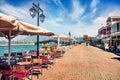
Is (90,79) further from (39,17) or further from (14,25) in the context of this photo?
(39,17)

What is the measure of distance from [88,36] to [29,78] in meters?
176

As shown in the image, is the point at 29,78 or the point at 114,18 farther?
the point at 114,18

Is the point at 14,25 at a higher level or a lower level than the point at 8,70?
higher

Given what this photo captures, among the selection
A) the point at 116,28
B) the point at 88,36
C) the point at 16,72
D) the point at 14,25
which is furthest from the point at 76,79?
the point at 88,36

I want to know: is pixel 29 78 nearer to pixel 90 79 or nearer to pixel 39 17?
pixel 90 79

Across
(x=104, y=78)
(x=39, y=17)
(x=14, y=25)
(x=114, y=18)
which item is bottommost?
(x=104, y=78)

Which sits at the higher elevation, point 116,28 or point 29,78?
point 116,28

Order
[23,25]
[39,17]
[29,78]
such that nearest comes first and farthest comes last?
[23,25] < [29,78] < [39,17]

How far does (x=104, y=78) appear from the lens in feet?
34.6

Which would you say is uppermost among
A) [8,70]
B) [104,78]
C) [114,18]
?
[114,18]

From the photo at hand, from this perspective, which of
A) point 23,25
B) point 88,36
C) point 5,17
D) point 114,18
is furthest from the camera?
point 88,36

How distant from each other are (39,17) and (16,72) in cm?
859

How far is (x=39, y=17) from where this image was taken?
16656mm

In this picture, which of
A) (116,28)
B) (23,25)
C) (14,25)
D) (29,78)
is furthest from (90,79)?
(116,28)
